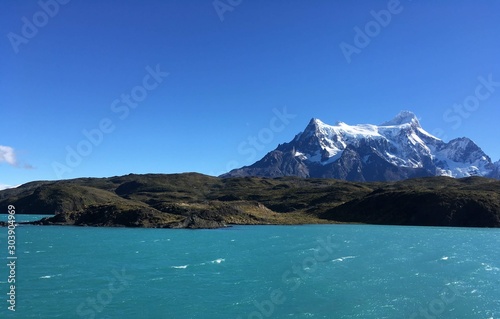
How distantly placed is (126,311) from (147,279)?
17.8m

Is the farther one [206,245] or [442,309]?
[206,245]

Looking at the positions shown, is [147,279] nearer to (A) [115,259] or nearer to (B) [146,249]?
(A) [115,259]

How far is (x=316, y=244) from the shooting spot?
113 meters

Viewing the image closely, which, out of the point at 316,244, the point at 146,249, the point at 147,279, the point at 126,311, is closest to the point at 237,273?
the point at 147,279

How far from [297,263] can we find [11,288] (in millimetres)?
46190

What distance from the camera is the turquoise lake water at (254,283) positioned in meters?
46.6

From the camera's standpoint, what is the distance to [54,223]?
199 metres

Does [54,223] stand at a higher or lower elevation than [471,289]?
higher

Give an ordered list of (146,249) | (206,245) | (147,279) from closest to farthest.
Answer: (147,279)
(146,249)
(206,245)

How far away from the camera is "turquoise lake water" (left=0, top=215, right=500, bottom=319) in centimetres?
4662

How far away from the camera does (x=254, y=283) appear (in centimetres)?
6134

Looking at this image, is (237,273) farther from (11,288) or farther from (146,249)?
(146,249)

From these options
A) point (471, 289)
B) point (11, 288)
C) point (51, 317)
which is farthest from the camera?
point (471, 289)

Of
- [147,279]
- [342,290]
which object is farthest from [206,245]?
[342,290]
